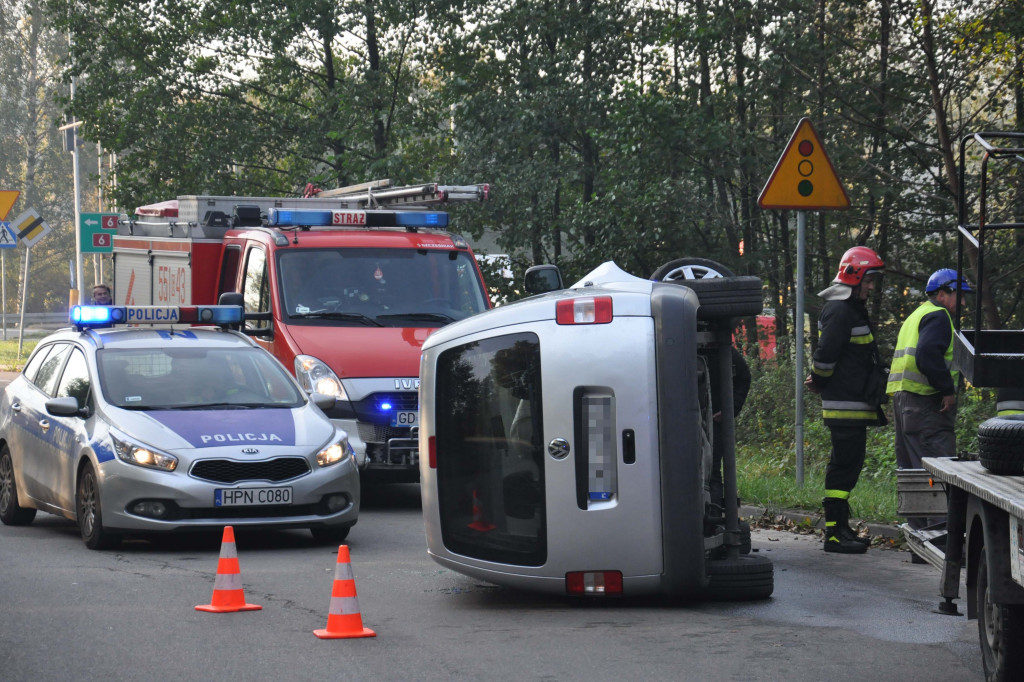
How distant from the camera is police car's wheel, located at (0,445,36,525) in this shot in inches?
442

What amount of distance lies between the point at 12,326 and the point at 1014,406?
55.5m

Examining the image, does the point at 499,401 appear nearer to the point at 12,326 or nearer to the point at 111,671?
the point at 111,671

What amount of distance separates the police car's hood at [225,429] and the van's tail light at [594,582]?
126 inches

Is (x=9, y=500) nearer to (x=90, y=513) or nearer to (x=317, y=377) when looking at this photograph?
(x=90, y=513)

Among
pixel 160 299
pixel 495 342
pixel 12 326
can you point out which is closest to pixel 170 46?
pixel 160 299

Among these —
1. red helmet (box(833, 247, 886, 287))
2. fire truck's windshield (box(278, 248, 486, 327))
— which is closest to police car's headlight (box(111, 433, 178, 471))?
fire truck's windshield (box(278, 248, 486, 327))

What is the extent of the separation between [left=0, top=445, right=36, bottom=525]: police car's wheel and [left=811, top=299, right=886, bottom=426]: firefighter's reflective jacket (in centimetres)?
649

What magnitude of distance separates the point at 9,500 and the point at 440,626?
574cm

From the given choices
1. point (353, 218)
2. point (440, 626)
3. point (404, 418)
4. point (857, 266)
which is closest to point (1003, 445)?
point (440, 626)

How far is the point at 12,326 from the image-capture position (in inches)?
2301

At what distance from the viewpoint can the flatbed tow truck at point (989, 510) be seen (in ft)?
17.4

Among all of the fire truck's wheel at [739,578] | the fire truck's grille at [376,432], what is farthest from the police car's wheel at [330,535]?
the fire truck's wheel at [739,578]

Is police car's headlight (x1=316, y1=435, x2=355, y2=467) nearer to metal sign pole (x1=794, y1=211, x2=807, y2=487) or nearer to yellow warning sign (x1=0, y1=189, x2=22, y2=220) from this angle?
metal sign pole (x1=794, y1=211, x2=807, y2=487)

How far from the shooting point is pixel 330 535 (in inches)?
398
